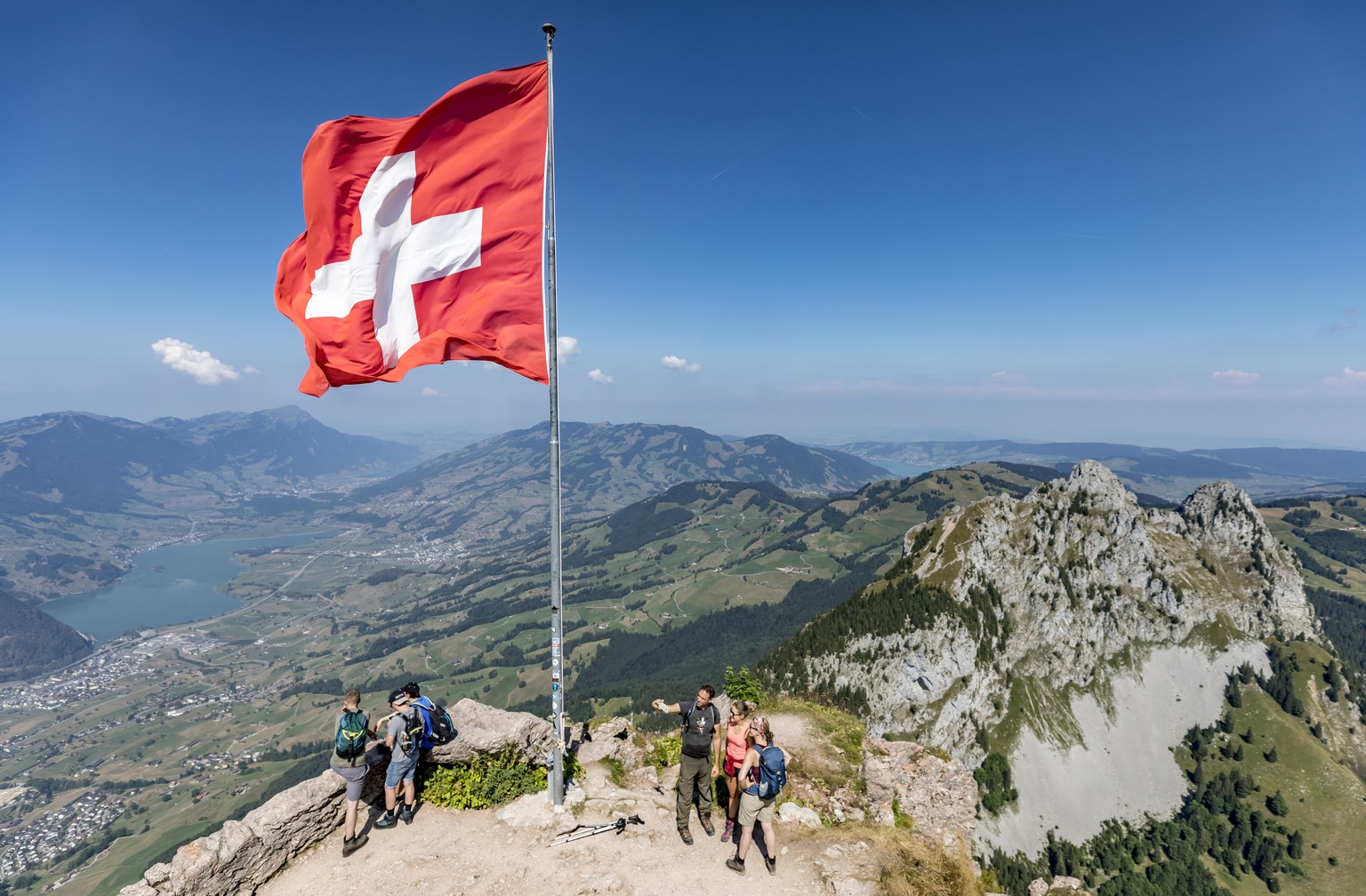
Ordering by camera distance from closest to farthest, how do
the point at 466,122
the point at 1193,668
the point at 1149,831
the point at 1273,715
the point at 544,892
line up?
1. the point at 544,892
2. the point at 466,122
3. the point at 1149,831
4. the point at 1273,715
5. the point at 1193,668

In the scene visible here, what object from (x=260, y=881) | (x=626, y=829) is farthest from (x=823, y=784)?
(x=260, y=881)

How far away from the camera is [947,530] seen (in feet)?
622

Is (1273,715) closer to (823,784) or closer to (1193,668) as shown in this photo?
(1193,668)

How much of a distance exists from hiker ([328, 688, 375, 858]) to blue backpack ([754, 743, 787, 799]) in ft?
32.5

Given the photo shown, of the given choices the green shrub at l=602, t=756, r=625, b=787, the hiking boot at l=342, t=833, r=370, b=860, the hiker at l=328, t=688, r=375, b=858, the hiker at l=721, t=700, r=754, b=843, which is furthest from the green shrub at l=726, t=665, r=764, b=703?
the hiker at l=328, t=688, r=375, b=858

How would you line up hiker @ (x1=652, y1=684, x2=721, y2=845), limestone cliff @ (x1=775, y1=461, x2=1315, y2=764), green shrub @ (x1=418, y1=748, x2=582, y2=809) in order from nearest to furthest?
hiker @ (x1=652, y1=684, x2=721, y2=845) < green shrub @ (x1=418, y1=748, x2=582, y2=809) < limestone cliff @ (x1=775, y1=461, x2=1315, y2=764)

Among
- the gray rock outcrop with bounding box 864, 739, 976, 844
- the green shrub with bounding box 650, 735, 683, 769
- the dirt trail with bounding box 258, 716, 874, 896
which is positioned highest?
the dirt trail with bounding box 258, 716, 874, 896

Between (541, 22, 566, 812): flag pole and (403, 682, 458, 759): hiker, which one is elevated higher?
(541, 22, 566, 812): flag pole

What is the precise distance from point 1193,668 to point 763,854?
896ft

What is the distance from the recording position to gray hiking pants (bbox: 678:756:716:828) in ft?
46.8

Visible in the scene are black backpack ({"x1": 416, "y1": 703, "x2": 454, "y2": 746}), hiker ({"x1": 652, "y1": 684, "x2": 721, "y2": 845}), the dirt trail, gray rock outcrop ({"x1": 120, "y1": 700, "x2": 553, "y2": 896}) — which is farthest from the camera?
Answer: black backpack ({"x1": 416, "y1": 703, "x2": 454, "y2": 746})

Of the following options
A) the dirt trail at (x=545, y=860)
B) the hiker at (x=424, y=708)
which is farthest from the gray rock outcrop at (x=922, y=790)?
the hiker at (x=424, y=708)

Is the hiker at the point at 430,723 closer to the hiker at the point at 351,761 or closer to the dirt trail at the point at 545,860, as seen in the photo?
the hiker at the point at 351,761

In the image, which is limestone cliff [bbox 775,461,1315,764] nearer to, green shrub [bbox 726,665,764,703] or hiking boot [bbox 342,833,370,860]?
green shrub [bbox 726,665,764,703]
